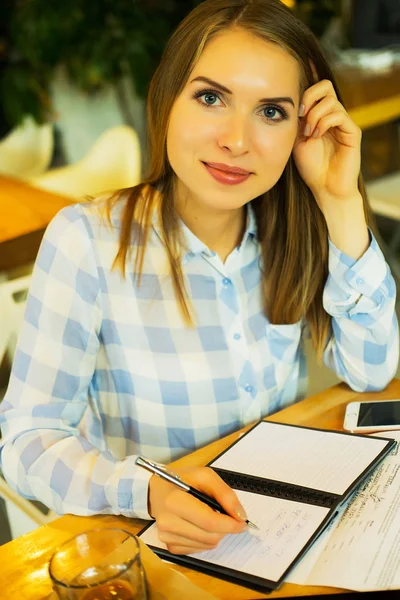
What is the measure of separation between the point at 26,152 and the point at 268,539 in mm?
3461

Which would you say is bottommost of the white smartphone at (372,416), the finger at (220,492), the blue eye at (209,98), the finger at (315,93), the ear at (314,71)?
the white smartphone at (372,416)

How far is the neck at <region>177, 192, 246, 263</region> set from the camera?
4.47 feet

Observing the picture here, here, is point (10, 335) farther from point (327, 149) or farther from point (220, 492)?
point (220, 492)

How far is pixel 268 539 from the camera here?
945 millimetres

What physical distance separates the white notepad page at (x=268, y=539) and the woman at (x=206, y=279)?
15 cm

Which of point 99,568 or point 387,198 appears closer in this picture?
point 99,568

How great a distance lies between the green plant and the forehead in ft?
10.7

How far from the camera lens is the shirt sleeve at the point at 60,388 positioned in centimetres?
109

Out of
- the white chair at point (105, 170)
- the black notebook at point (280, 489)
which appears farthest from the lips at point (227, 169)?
the white chair at point (105, 170)

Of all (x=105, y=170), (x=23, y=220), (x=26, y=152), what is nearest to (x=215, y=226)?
(x=23, y=220)

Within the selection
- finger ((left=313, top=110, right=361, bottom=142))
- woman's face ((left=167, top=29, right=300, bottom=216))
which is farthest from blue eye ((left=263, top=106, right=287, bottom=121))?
finger ((left=313, top=110, right=361, bottom=142))

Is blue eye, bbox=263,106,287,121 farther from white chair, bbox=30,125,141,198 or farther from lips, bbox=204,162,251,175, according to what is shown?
white chair, bbox=30,125,141,198

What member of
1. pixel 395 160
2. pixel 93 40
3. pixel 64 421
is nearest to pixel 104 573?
pixel 64 421

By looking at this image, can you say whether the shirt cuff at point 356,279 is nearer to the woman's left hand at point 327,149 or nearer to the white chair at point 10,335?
the woman's left hand at point 327,149
